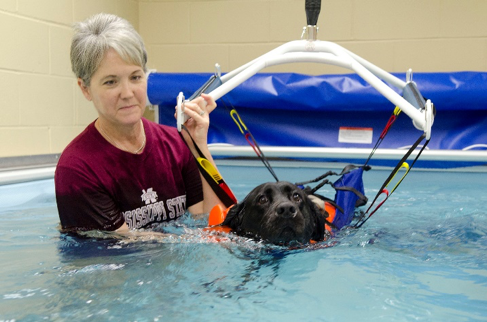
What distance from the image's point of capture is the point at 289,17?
235 inches

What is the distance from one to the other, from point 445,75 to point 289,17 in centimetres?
192

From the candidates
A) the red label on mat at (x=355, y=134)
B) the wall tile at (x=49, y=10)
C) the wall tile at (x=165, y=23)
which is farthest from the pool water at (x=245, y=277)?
the wall tile at (x=165, y=23)

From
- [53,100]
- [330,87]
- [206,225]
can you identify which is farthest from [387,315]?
[53,100]

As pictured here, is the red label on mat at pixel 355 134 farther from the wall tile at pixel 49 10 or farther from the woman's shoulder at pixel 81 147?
the woman's shoulder at pixel 81 147

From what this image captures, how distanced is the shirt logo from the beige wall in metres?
2.19

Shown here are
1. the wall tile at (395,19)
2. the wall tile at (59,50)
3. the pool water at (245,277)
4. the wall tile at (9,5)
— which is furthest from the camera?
the wall tile at (395,19)

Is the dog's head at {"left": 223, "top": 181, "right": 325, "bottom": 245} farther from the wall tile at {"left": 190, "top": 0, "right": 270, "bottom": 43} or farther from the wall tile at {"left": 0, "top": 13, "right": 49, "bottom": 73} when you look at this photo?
the wall tile at {"left": 190, "top": 0, "right": 270, "bottom": 43}

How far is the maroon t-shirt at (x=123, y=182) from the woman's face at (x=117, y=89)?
0.52ft

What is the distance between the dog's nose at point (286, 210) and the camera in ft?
7.13

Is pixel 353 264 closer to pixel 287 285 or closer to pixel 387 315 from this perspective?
pixel 287 285

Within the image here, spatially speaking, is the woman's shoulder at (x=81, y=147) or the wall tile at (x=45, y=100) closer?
the woman's shoulder at (x=81, y=147)

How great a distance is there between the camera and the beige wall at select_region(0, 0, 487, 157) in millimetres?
4438

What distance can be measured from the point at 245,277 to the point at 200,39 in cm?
468

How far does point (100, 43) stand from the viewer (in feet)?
7.36
